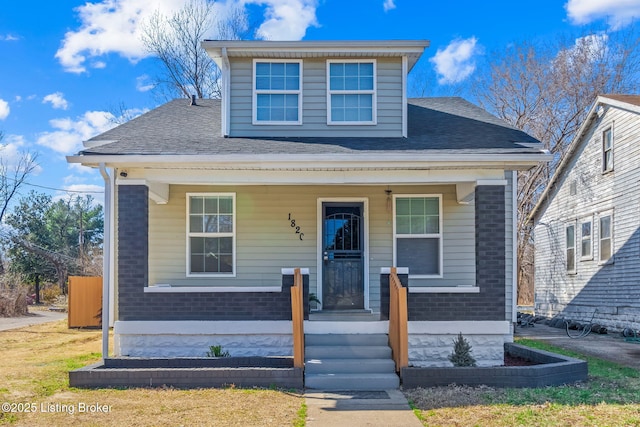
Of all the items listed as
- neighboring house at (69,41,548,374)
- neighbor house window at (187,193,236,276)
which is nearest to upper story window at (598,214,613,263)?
neighboring house at (69,41,548,374)

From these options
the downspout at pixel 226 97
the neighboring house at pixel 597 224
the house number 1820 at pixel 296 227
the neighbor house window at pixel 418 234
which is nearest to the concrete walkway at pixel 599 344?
the neighboring house at pixel 597 224

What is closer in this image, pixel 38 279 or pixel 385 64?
pixel 385 64

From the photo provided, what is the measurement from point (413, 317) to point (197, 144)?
4.29m

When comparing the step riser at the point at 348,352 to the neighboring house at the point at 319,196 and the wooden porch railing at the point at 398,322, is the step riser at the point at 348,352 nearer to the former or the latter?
the wooden porch railing at the point at 398,322

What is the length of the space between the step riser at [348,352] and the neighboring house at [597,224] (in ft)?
30.0

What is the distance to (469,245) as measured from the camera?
10609 mm

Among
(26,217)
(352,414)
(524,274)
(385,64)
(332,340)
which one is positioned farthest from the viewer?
(26,217)

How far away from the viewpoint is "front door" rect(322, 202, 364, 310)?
1060 centimetres

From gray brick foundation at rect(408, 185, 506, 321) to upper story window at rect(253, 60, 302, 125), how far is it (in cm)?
373

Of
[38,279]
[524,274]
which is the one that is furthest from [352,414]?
[38,279]

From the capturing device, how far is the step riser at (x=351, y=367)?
778 centimetres

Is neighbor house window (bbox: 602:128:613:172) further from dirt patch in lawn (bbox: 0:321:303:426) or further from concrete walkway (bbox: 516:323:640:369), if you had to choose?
dirt patch in lawn (bbox: 0:321:303:426)

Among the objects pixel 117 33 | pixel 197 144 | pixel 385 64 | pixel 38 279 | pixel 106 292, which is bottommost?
pixel 38 279

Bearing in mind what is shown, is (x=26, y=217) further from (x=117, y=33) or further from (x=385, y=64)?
(x=385, y=64)
